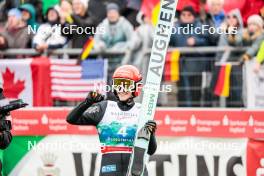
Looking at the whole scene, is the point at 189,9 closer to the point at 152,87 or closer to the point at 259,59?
the point at 259,59

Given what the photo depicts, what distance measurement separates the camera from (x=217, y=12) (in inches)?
515

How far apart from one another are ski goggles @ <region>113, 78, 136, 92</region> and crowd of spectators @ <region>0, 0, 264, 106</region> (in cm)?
374

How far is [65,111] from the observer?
12.1m

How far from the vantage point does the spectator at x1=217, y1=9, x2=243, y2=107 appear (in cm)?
1275

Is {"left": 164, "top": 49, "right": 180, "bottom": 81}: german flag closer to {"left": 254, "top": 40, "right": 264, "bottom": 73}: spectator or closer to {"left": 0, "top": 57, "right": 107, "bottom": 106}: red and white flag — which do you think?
→ {"left": 0, "top": 57, "right": 107, "bottom": 106}: red and white flag

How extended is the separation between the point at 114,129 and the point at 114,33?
4298mm

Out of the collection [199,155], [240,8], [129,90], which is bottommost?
[199,155]

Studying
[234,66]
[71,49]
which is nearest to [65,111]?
[71,49]

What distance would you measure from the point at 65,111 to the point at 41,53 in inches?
68.8

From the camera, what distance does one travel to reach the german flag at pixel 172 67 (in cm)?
1298

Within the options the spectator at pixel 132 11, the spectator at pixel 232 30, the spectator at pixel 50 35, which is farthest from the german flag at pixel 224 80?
the spectator at pixel 50 35

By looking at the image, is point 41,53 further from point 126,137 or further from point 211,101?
point 126,137

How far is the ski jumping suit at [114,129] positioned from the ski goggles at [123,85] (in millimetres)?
155

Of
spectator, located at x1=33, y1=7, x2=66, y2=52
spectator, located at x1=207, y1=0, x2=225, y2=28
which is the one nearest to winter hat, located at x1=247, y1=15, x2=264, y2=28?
spectator, located at x1=207, y1=0, x2=225, y2=28
